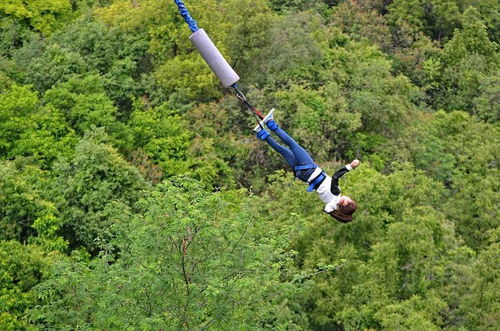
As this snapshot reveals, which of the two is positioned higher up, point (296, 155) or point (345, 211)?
point (296, 155)

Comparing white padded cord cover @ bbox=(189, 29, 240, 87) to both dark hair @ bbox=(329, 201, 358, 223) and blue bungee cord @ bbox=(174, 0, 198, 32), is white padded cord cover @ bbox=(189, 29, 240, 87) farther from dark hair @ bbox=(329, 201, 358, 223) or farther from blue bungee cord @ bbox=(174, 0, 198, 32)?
dark hair @ bbox=(329, 201, 358, 223)

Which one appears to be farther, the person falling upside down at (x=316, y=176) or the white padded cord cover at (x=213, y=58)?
the person falling upside down at (x=316, y=176)

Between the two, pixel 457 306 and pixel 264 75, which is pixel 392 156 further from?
pixel 457 306

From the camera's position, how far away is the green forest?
43.4ft

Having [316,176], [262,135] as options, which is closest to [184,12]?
[262,135]

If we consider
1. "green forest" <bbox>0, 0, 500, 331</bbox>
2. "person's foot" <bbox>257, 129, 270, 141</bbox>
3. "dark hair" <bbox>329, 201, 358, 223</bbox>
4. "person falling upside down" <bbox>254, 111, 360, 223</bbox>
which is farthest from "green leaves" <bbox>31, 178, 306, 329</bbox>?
"person's foot" <bbox>257, 129, 270, 141</bbox>

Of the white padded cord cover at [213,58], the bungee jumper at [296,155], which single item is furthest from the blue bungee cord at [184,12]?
the white padded cord cover at [213,58]

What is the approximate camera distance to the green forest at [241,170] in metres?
13.2

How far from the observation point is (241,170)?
74.3 ft

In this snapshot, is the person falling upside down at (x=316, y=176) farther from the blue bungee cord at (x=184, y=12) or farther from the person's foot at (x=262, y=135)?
the blue bungee cord at (x=184, y=12)

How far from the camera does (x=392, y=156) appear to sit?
24.0 metres

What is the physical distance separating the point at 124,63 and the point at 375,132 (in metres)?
8.31

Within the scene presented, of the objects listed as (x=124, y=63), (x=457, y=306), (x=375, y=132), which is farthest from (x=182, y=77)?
(x=457, y=306)

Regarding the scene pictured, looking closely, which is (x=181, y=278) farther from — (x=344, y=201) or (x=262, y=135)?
(x=262, y=135)
